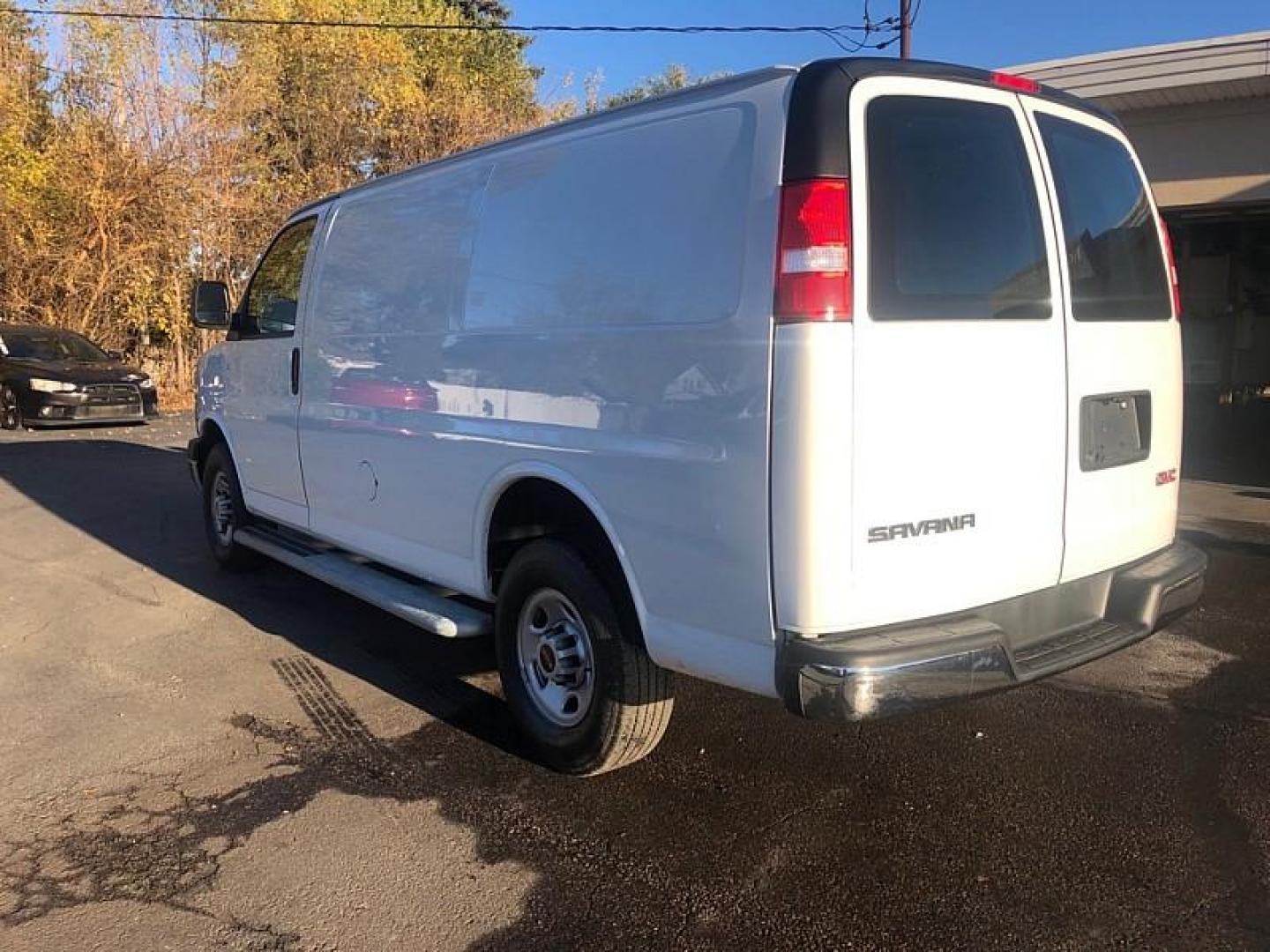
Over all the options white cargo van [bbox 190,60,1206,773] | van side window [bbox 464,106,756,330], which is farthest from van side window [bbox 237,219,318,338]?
van side window [bbox 464,106,756,330]

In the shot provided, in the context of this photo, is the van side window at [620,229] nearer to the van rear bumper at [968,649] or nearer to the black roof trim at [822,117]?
the black roof trim at [822,117]

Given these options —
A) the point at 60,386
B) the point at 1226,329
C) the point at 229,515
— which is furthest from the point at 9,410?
the point at 1226,329

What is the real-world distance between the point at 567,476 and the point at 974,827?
5.82 feet

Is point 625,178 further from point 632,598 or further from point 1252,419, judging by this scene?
point 1252,419

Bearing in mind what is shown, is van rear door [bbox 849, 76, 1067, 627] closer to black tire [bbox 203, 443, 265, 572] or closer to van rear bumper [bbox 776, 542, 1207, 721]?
van rear bumper [bbox 776, 542, 1207, 721]

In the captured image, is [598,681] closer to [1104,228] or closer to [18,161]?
[1104,228]

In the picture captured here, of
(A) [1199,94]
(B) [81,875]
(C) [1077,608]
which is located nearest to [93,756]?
(B) [81,875]

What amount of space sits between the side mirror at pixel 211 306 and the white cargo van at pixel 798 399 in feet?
8.32

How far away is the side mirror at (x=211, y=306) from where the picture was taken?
6.37 m

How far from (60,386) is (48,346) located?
1664mm

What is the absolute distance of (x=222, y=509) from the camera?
22.6 ft

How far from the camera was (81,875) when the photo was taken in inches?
123

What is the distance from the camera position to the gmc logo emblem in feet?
9.32

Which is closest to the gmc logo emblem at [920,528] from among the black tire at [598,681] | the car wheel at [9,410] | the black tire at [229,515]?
the black tire at [598,681]
